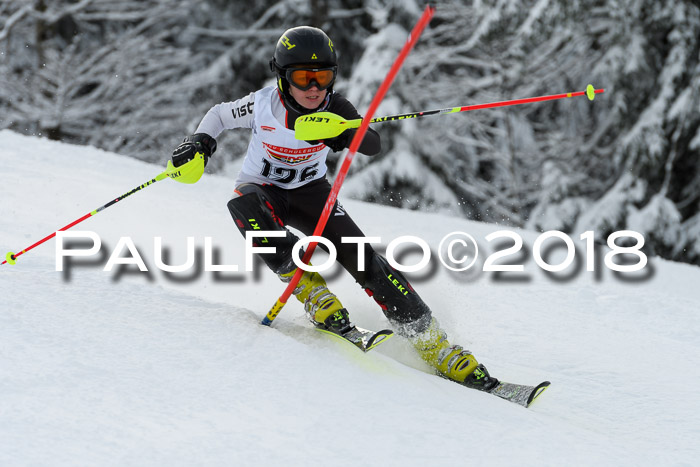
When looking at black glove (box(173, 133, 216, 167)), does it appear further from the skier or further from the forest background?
the forest background

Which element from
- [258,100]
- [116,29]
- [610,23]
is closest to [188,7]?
[116,29]

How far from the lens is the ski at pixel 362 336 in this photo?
3211mm

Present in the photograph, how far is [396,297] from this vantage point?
3492mm

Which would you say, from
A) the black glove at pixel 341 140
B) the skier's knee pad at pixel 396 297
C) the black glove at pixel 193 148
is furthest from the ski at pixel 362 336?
the black glove at pixel 193 148

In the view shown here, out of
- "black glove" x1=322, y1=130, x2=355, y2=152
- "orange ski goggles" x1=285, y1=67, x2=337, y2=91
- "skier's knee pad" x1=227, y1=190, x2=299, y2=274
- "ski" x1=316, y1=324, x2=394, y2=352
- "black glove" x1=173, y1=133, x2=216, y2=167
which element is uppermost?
"orange ski goggles" x1=285, y1=67, x2=337, y2=91

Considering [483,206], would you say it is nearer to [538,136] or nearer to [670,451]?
[538,136]

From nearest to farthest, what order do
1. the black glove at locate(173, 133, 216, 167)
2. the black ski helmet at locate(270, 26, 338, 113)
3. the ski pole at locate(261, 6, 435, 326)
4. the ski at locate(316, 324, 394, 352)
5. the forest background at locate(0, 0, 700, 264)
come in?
the ski pole at locate(261, 6, 435, 326), the ski at locate(316, 324, 394, 352), the black ski helmet at locate(270, 26, 338, 113), the black glove at locate(173, 133, 216, 167), the forest background at locate(0, 0, 700, 264)

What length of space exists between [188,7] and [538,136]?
8.63 meters

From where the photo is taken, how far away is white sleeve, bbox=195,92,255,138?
362 cm

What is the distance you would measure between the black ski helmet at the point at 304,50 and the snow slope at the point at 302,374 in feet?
3.88

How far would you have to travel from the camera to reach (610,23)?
12.8 m

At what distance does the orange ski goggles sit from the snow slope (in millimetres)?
1093

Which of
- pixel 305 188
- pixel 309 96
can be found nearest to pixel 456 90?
pixel 305 188

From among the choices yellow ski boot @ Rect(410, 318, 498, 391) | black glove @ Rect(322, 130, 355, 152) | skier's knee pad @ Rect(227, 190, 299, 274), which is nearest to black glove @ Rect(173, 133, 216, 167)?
skier's knee pad @ Rect(227, 190, 299, 274)
